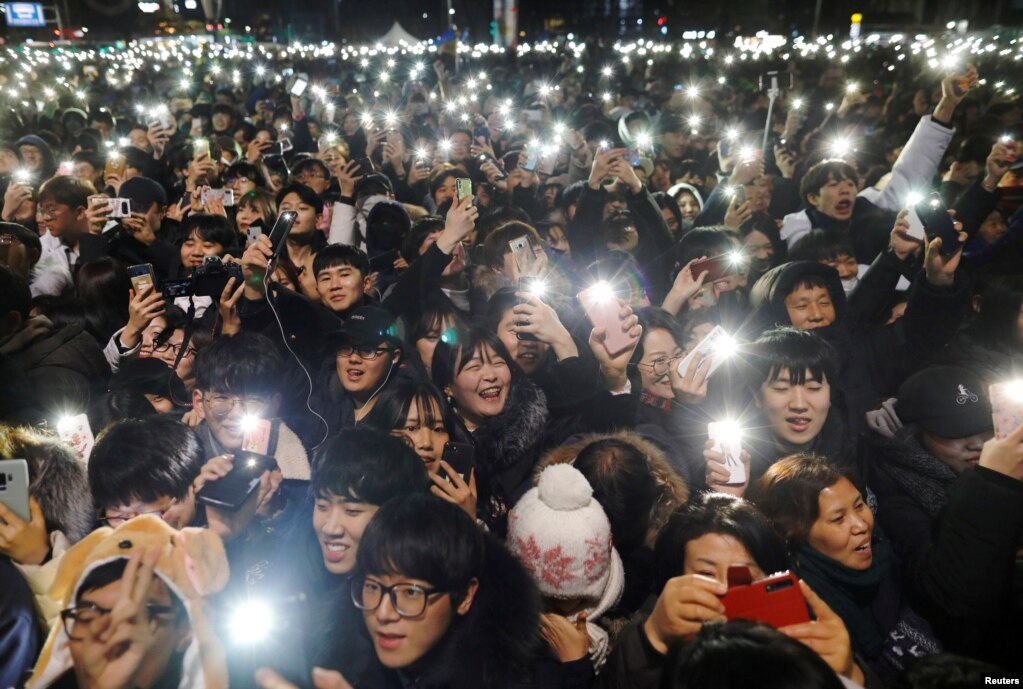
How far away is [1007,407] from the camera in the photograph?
92.2 inches

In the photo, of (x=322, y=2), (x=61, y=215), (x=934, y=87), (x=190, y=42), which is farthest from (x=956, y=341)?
(x=322, y=2)

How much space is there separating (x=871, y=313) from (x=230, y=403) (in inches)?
137

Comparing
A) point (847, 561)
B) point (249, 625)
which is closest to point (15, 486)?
point (249, 625)

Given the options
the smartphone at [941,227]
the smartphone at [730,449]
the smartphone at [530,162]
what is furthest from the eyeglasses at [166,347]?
the smartphone at [530,162]

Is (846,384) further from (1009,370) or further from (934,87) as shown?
(934,87)

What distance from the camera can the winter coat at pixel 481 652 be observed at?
1965 millimetres

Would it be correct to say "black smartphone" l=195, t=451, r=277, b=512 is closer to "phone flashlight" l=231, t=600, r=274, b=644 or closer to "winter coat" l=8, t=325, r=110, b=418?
"phone flashlight" l=231, t=600, r=274, b=644

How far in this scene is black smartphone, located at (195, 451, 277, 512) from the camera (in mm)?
2369

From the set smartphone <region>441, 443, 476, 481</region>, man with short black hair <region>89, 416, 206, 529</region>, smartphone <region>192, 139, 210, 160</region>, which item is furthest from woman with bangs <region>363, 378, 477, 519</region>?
smartphone <region>192, 139, 210, 160</region>

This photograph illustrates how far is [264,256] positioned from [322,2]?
50259 millimetres

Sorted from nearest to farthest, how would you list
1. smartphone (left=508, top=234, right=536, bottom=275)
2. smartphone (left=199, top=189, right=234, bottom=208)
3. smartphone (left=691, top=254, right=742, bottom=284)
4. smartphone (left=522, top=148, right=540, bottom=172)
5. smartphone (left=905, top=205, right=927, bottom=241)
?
smartphone (left=905, top=205, right=927, bottom=241) < smartphone (left=691, top=254, right=742, bottom=284) < smartphone (left=508, top=234, right=536, bottom=275) < smartphone (left=199, top=189, right=234, bottom=208) < smartphone (left=522, top=148, right=540, bottom=172)

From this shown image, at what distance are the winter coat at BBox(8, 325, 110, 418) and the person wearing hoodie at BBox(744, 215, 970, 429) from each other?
11.5ft

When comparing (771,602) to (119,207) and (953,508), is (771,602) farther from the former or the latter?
(119,207)

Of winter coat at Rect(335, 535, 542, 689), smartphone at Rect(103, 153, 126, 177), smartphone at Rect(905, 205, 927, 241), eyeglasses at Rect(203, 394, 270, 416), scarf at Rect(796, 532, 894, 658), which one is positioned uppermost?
smartphone at Rect(905, 205, 927, 241)
